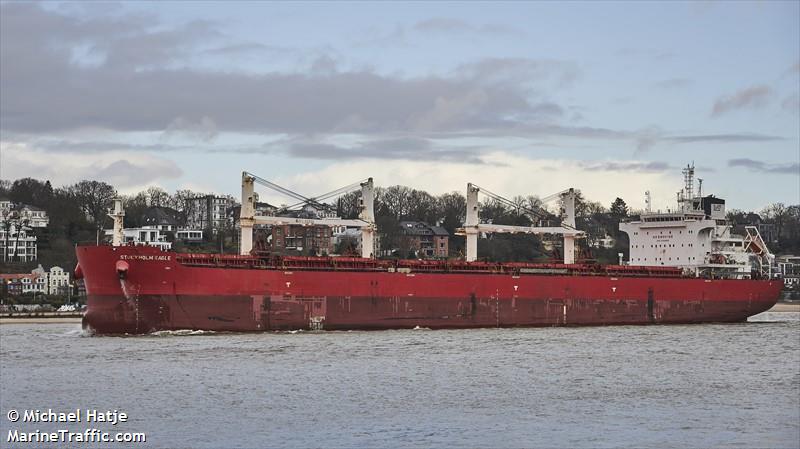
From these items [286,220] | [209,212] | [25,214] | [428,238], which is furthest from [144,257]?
[209,212]

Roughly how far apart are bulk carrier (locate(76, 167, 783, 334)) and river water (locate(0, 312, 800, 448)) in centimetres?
128

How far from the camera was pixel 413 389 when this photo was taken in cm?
Answer: 2370

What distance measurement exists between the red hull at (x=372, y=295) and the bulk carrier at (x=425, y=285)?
1.5 inches

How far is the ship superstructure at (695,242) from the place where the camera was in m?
48.1

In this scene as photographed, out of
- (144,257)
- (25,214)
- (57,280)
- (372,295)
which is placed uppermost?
(25,214)

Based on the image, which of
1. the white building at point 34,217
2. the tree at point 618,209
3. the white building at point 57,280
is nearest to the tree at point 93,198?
the white building at point 34,217

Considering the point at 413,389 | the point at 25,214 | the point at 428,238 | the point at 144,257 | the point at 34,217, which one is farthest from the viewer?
the point at 428,238

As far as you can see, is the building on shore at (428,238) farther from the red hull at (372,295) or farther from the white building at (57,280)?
the red hull at (372,295)

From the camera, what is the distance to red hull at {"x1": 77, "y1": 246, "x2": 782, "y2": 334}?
114ft

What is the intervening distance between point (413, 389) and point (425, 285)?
15896mm

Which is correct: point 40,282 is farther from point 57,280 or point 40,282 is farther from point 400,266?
point 400,266

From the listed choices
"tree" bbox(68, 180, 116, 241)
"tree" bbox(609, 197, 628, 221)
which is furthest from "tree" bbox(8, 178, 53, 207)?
"tree" bbox(609, 197, 628, 221)

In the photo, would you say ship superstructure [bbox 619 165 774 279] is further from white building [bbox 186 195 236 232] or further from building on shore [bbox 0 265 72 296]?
white building [bbox 186 195 236 232]

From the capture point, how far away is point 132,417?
20.7 metres
